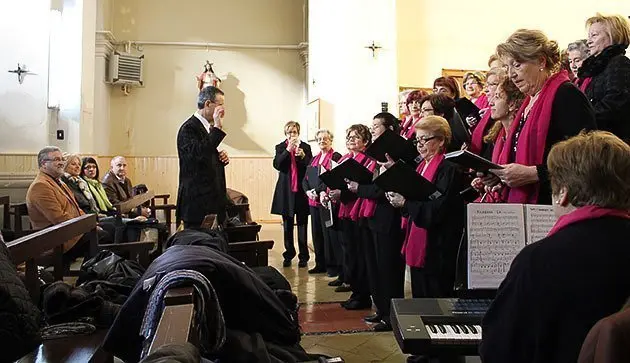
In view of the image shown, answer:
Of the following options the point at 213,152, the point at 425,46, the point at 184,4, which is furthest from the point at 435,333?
the point at 184,4

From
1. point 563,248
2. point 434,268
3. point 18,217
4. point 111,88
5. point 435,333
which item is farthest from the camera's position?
point 111,88

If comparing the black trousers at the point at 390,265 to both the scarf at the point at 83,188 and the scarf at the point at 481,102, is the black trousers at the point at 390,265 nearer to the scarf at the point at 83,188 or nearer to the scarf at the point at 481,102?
the scarf at the point at 481,102

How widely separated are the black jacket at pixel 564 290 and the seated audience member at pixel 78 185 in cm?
509

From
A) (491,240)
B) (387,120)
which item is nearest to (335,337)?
(387,120)

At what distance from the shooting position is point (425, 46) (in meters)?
6.07

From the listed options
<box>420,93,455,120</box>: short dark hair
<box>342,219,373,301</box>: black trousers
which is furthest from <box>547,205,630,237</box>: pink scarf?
<box>342,219,373,301</box>: black trousers

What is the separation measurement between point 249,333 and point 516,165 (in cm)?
111

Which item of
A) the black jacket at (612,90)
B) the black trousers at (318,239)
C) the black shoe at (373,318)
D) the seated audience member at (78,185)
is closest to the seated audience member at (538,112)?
the black jacket at (612,90)

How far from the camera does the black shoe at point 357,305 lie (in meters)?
4.28

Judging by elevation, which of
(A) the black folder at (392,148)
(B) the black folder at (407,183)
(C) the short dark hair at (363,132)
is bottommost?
(B) the black folder at (407,183)

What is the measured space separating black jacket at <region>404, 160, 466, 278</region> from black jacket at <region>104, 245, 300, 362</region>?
1.02 m

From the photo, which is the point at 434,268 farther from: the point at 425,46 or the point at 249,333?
the point at 425,46

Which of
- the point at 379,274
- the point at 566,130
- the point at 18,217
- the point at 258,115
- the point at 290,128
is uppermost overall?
the point at 258,115

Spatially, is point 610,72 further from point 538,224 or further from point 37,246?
point 37,246
